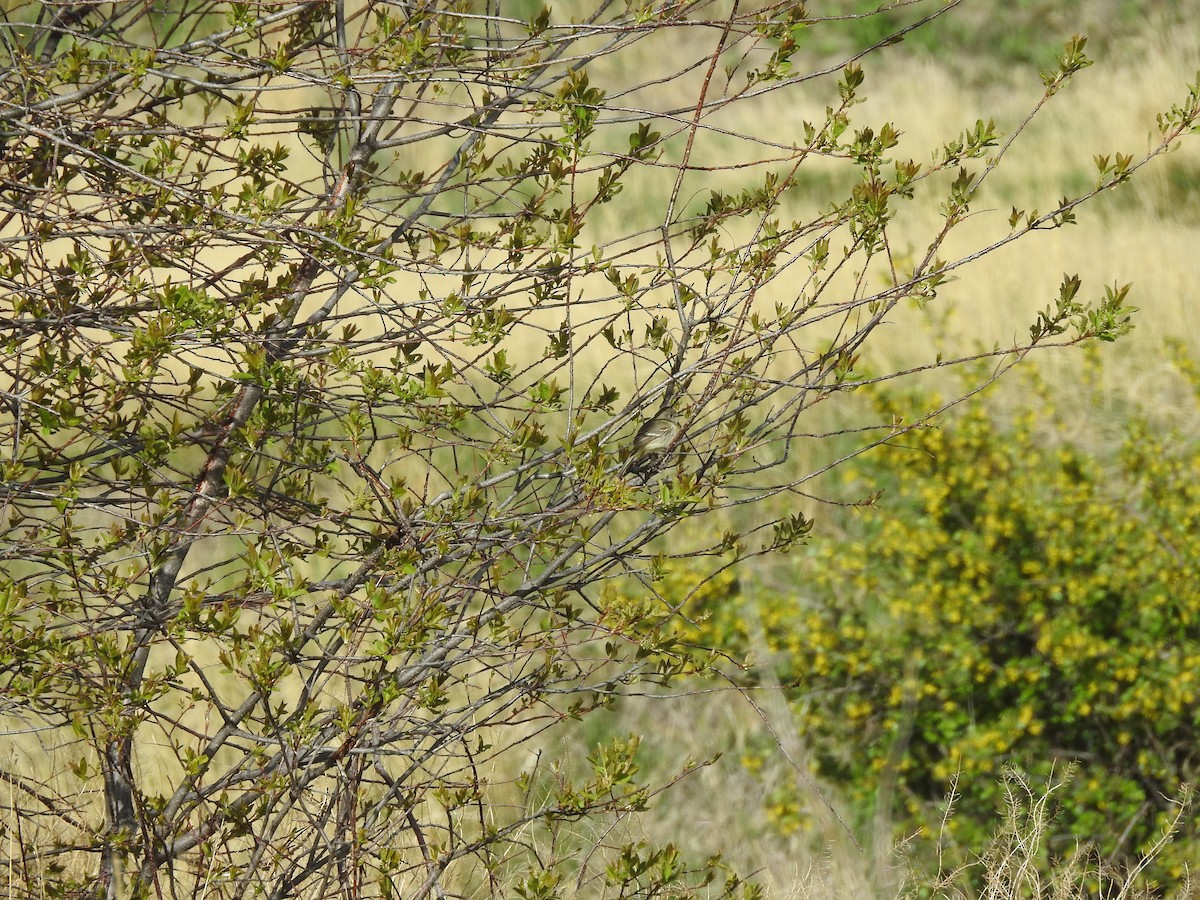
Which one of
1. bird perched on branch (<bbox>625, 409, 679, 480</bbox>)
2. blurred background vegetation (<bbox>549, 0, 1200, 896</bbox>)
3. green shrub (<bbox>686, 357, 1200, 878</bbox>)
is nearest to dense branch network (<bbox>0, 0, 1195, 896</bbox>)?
bird perched on branch (<bbox>625, 409, 679, 480</bbox>)

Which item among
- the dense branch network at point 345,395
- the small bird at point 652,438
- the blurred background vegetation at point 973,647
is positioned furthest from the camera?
the blurred background vegetation at point 973,647

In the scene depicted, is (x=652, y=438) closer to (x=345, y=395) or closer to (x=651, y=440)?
(x=651, y=440)

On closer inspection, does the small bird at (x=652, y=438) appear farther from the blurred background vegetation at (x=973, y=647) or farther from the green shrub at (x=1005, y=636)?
the green shrub at (x=1005, y=636)

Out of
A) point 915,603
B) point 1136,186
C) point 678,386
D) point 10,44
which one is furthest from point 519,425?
point 1136,186

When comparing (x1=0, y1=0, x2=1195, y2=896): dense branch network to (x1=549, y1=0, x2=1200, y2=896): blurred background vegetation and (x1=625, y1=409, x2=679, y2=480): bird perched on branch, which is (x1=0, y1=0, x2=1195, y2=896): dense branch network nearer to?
(x1=625, y1=409, x2=679, y2=480): bird perched on branch

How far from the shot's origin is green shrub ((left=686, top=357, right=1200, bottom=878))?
5.19 metres

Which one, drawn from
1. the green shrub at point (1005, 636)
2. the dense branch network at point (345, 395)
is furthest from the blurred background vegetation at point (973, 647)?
the dense branch network at point (345, 395)

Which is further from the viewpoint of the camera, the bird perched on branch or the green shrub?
the green shrub

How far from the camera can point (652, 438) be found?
95.1 inches

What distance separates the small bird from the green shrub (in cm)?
296

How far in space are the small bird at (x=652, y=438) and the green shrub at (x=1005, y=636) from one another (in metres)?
2.96

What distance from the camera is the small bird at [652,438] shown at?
94.2 inches

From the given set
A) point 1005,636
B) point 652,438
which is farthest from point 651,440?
point 1005,636

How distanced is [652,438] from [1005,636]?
369cm
